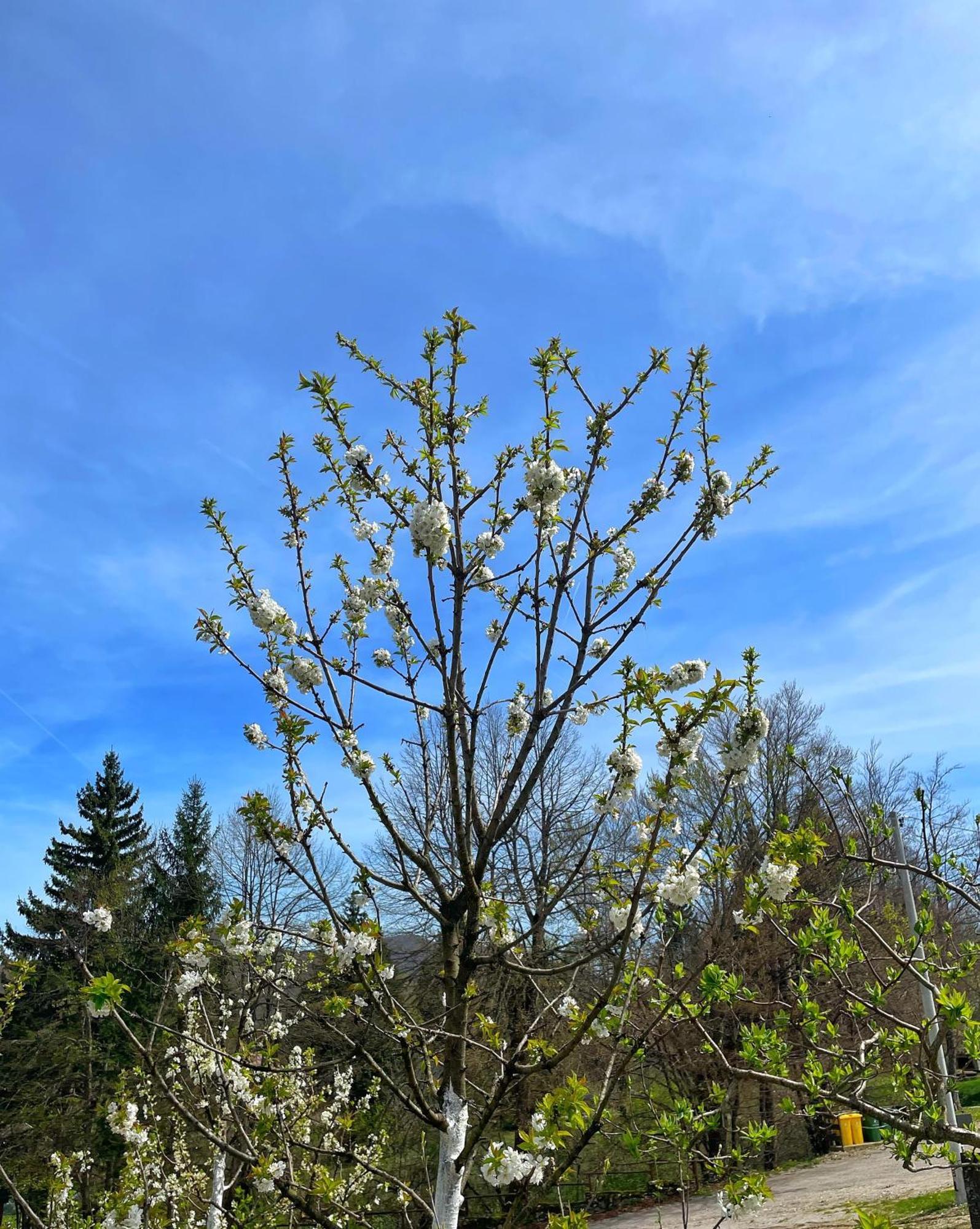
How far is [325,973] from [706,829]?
1793 mm

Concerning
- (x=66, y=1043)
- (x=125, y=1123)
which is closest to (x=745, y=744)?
(x=125, y=1123)

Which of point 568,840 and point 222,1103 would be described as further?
point 568,840

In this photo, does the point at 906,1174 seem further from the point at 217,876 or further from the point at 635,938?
the point at 217,876

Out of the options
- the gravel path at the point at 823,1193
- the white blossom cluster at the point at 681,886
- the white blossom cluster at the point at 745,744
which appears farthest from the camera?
the gravel path at the point at 823,1193

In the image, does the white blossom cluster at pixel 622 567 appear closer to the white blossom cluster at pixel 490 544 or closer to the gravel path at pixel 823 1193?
the white blossom cluster at pixel 490 544

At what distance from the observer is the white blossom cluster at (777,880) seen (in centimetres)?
333

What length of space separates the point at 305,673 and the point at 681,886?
167cm

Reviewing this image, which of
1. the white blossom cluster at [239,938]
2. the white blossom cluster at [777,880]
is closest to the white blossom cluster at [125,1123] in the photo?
the white blossom cluster at [239,938]

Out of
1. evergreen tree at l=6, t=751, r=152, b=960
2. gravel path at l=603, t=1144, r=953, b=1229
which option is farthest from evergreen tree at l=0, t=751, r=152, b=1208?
gravel path at l=603, t=1144, r=953, b=1229

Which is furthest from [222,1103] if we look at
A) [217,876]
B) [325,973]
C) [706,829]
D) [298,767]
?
[217,876]

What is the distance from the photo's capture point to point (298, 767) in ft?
11.3

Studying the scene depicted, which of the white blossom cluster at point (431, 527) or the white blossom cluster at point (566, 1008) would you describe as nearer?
the white blossom cluster at point (431, 527)

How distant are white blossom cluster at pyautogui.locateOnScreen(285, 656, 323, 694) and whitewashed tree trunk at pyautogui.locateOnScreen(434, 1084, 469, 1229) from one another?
5.16 feet

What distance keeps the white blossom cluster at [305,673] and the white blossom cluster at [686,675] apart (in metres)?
1.41
